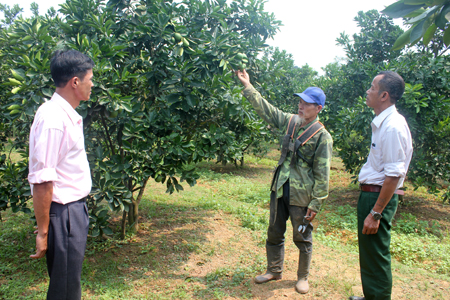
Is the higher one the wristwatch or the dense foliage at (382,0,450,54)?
the dense foliage at (382,0,450,54)

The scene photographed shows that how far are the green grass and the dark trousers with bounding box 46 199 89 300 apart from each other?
4.17ft

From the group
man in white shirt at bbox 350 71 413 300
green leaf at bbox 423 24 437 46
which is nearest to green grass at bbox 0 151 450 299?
man in white shirt at bbox 350 71 413 300

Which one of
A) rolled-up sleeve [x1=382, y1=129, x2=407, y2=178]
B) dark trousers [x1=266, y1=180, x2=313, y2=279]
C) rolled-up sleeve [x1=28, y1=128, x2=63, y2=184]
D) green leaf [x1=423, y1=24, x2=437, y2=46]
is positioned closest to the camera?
green leaf [x1=423, y1=24, x2=437, y2=46]

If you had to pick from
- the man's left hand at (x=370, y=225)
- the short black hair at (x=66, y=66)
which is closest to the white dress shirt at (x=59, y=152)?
the short black hair at (x=66, y=66)

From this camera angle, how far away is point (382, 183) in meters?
2.59

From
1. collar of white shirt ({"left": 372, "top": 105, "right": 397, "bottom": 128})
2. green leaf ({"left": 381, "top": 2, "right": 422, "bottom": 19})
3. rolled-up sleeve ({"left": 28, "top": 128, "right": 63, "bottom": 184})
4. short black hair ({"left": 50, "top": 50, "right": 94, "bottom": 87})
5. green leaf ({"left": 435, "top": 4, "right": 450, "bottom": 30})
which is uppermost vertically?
green leaf ({"left": 381, "top": 2, "right": 422, "bottom": 19})

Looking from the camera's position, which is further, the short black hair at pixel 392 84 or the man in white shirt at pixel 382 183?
the short black hair at pixel 392 84

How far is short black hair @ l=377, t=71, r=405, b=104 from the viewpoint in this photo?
8.54 feet

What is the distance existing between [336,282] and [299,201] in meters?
1.17

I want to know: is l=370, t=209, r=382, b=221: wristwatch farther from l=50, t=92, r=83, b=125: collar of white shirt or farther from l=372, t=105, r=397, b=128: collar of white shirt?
l=50, t=92, r=83, b=125: collar of white shirt

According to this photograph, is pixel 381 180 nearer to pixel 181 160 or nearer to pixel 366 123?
pixel 181 160

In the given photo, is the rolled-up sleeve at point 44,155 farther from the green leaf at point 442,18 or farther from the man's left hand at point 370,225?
the man's left hand at point 370,225

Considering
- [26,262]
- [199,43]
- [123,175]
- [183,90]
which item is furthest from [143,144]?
[26,262]

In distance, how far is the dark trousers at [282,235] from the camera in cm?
308
